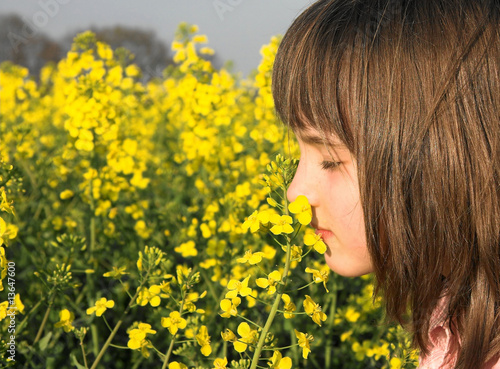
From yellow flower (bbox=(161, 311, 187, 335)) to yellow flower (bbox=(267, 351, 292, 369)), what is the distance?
0.19 meters

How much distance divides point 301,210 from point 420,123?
0.96 feet

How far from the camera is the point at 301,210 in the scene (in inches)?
38.4

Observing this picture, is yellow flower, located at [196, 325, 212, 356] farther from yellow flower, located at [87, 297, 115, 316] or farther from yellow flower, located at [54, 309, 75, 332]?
yellow flower, located at [54, 309, 75, 332]

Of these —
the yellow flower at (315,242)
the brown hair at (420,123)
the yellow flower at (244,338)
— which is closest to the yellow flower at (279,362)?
the yellow flower at (244,338)

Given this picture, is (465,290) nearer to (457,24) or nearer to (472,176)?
(472,176)

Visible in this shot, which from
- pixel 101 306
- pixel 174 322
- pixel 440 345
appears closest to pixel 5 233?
pixel 101 306

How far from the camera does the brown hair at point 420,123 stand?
3.54ft

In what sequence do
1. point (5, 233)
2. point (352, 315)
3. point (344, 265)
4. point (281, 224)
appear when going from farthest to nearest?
1. point (352, 315)
2. point (344, 265)
3. point (5, 233)
4. point (281, 224)

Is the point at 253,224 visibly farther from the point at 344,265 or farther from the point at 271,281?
the point at 344,265

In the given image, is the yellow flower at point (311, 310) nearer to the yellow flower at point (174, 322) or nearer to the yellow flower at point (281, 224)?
the yellow flower at point (281, 224)

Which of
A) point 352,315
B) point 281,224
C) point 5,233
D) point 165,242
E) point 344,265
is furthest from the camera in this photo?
point 165,242

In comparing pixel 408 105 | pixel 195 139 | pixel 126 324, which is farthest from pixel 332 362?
pixel 408 105

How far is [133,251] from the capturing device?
89.3 inches

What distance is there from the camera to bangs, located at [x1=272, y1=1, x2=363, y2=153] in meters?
1.12
